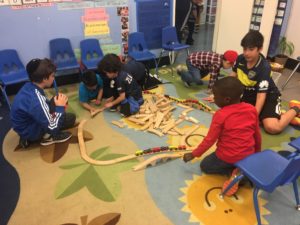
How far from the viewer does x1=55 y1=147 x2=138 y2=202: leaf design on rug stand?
2.37 m

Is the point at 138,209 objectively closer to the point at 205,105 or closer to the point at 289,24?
the point at 205,105

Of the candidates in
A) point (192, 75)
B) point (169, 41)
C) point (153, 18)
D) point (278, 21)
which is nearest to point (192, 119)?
point (192, 75)

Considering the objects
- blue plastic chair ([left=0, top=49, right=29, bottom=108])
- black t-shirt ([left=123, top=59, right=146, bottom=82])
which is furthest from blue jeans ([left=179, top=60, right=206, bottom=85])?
blue plastic chair ([left=0, top=49, right=29, bottom=108])

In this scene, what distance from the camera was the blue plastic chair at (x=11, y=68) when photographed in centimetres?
376

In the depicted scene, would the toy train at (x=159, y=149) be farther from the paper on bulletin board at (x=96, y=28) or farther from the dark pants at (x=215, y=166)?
the paper on bulletin board at (x=96, y=28)

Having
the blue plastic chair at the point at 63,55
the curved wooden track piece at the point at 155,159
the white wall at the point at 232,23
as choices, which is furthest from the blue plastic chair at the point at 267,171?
the white wall at the point at 232,23

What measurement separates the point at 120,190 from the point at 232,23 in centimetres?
447

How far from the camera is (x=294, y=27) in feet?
16.8

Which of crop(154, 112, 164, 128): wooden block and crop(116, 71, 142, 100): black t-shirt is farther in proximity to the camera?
crop(116, 71, 142, 100): black t-shirt

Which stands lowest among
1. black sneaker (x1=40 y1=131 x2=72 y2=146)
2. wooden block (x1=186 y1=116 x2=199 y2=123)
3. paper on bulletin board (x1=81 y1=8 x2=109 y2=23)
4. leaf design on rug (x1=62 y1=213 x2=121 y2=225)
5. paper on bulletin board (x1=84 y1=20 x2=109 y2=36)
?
leaf design on rug (x1=62 y1=213 x2=121 y2=225)

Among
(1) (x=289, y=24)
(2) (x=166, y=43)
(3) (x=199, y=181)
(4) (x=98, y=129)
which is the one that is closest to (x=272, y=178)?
(3) (x=199, y=181)

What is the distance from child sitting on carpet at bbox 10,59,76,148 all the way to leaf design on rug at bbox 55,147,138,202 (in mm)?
522

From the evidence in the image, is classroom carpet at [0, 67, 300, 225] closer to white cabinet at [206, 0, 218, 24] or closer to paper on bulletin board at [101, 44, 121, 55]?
paper on bulletin board at [101, 44, 121, 55]

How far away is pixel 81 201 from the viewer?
229 cm
